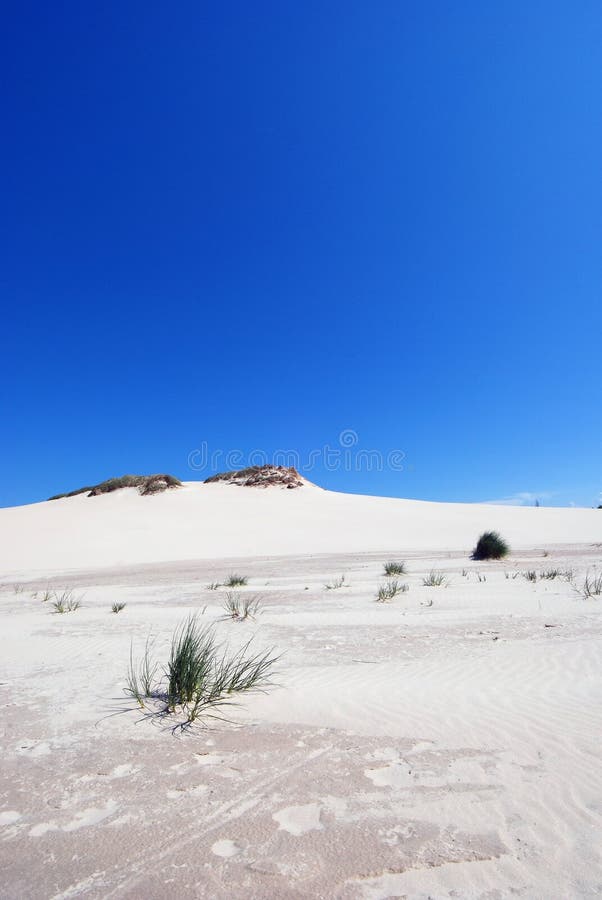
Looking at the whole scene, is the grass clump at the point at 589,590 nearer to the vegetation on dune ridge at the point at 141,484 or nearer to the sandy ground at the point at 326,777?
the sandy ground at the point at 326,777

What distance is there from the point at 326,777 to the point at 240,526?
18.9 m

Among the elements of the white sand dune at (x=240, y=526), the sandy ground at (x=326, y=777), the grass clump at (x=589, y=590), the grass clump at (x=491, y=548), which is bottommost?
the sandy ground at (x=326, y=777)

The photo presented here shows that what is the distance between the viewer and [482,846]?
1.70 metres

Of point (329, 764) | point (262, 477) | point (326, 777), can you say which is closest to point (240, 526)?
point (262, 477)

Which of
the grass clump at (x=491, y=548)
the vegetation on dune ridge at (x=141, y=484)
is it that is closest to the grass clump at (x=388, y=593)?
the grass clump at (x=491, y=548)

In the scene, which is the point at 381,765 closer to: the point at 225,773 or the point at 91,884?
the point at 225,773

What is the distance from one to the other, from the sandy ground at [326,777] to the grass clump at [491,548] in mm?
8235

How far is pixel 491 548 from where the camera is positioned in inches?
501

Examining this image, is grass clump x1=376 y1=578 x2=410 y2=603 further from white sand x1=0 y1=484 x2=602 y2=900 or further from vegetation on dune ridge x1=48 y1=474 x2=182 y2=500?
vegetation on dune ridge x1=48 y1=474 x2=182 y2=500

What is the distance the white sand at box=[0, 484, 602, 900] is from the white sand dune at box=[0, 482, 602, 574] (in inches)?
429

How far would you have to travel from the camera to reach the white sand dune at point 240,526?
1709cm

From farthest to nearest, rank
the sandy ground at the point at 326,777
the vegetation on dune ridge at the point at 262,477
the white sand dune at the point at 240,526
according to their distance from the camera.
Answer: the vegetation on dune ridge at the point at 262,477 → the white sand dune at the point at 240,526 → the sandy ground at the point at 326,777

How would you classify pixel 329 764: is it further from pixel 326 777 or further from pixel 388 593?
pixel 388 593

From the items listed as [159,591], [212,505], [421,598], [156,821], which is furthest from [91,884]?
[212,505]
